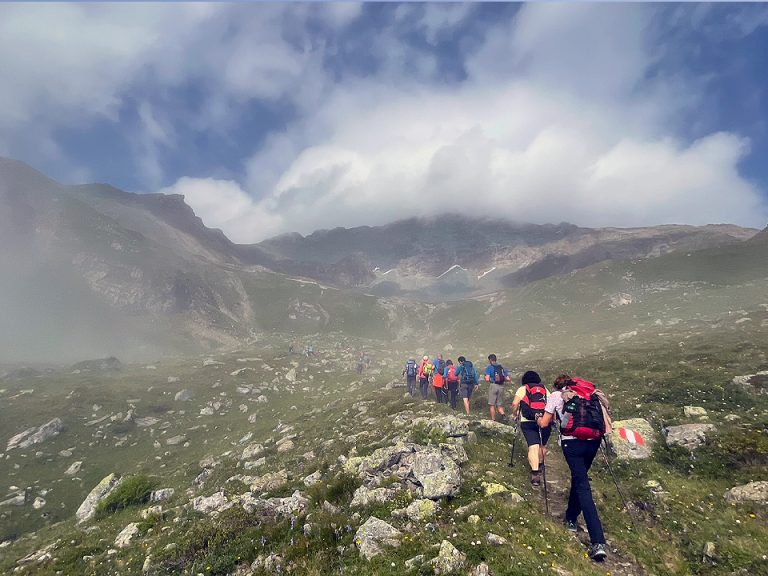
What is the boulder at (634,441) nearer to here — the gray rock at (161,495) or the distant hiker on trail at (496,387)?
the distant hiker on trail at (496,387)

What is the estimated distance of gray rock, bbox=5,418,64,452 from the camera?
32062 millimetres

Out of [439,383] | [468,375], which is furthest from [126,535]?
[439,383]

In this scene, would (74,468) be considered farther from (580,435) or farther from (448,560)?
(580,435)

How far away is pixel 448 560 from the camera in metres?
8.22

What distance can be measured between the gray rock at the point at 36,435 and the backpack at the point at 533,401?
139 feet

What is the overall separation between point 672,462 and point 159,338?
132448 millimetres

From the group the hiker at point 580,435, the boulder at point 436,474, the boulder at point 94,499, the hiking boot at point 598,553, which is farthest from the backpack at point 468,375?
the boulder at point 94,499

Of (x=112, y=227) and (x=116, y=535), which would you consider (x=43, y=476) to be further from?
(x=112, y=227)

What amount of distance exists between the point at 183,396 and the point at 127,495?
31.0 meters

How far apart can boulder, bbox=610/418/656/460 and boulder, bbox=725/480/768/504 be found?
2.64 meters

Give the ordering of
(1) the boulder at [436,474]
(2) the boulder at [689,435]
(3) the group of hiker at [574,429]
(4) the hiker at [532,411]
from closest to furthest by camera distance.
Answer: (3) the group of hiker at [574,429]
(1) the boulder at [436,474]
(4) the hiker at [532,411]
(2) the boulder at [689,435]

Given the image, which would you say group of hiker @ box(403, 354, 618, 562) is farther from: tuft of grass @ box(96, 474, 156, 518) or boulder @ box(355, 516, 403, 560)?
tuft of grass @ box(96, 474, 156, 518)

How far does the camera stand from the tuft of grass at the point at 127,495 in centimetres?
1758

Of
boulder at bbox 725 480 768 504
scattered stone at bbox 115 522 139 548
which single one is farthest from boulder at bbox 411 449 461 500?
scattered stone at bbox 115 522 139 548
